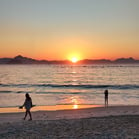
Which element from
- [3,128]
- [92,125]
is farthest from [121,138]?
[3,128]

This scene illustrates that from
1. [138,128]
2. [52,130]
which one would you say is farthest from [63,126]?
[138,128]

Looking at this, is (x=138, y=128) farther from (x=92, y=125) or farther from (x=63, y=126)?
(x=63, y=126)

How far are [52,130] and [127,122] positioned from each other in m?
4.08

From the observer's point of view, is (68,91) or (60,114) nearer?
(60,114)

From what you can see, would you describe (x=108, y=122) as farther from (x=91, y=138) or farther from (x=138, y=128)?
(x=91, y=138)

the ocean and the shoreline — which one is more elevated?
the shoreline

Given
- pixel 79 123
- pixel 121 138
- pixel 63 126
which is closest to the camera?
pixel 121 138

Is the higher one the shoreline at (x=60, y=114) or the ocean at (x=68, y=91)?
the shoreline at (x=60, y=114)

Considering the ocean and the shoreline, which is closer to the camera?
the shoreline

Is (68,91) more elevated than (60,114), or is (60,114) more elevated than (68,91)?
(60,114)

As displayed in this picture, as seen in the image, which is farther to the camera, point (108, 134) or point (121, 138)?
point (108, 134)

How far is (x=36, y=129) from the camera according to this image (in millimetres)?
13320

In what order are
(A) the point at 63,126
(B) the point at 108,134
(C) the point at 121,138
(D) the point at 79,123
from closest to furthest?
(C) the point at 121,138 → (B) the point at 108,134 → (A) the point at 63,126 → (D) the point at 79,123

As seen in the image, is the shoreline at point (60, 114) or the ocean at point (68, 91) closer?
the shoreline at point (60, 114)
